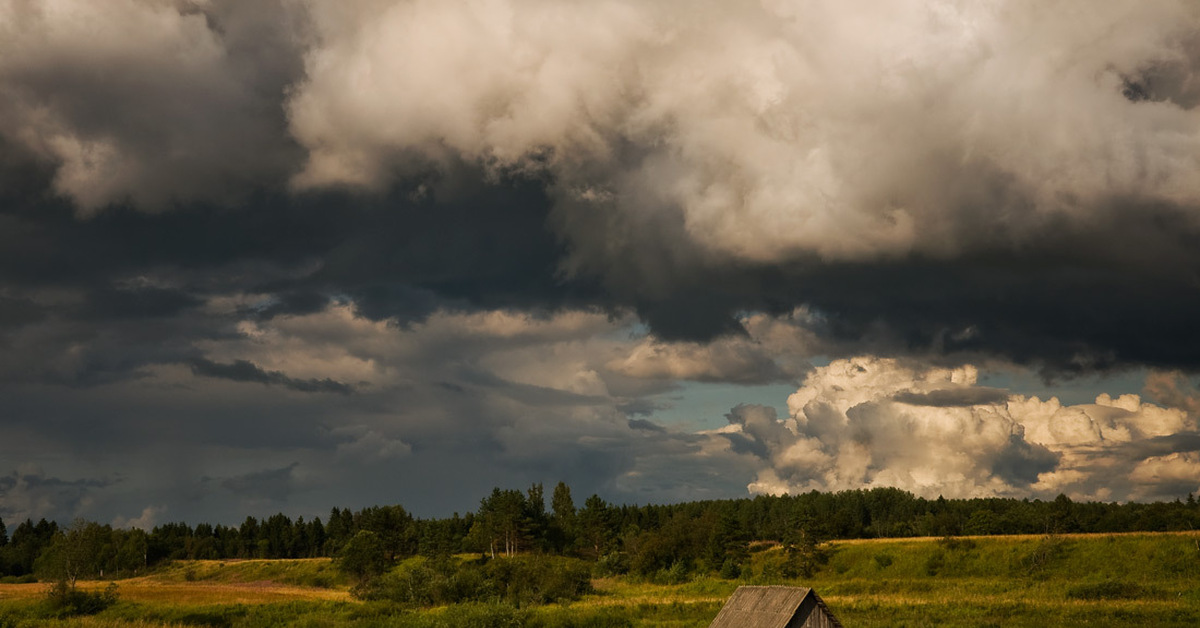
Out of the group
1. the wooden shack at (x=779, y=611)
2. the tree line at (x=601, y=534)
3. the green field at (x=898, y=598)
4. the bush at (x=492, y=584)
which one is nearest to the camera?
the wooden shack at (x=779, y=611)

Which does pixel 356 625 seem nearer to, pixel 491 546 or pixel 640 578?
pixel 640 578

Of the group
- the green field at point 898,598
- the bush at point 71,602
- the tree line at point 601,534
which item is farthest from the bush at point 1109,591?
the bush at point 71,602

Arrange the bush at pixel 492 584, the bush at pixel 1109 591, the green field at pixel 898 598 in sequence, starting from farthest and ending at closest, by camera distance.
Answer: the bush at pixel 492 584 → the bush at pixel 1109 591 → the green field at pixel 898 598

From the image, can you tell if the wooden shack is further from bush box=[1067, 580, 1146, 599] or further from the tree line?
the tree line

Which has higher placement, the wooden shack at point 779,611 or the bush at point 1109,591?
the wooden shack at point 779,611

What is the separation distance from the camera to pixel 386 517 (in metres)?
159

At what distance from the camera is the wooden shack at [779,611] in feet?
104

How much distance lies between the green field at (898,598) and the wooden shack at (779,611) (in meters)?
30.3

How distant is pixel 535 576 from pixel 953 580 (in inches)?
1970

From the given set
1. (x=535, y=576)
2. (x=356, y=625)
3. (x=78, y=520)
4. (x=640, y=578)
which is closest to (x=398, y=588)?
(x=535, y=576)

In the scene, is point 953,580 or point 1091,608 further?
point 953,580

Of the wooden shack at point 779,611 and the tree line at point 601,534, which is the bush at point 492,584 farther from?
the wooden shack at point 779,611

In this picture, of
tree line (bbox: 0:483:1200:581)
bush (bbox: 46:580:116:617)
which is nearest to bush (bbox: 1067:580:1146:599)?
tree line (bbox: 0:483:1200:581)

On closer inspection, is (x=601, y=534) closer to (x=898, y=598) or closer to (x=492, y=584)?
(x=492, y=584)
